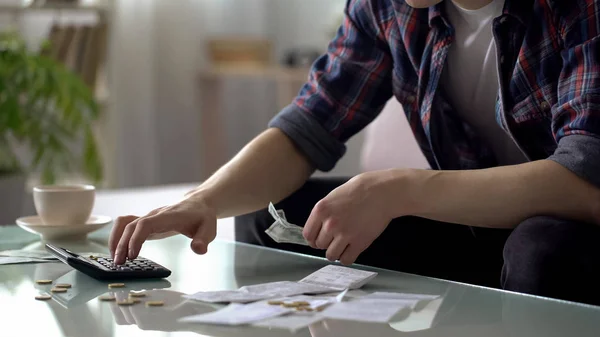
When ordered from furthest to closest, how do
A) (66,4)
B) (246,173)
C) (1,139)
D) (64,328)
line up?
(66,4) → (1,139) → (246,173) → (64,328)

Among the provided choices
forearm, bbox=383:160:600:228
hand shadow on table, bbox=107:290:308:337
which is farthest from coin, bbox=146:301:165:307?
forearm, bbox=383:160:600:228

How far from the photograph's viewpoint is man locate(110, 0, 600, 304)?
3.23ft

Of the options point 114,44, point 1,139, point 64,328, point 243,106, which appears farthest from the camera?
point 243,106

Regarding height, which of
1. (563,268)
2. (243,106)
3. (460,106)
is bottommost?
(243,106)

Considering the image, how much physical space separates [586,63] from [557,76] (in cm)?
8

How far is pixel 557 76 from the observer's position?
113cm

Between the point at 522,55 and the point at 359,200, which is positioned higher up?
the point at 522,55

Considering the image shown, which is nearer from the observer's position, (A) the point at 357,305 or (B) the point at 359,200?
(A) the point at 357,305

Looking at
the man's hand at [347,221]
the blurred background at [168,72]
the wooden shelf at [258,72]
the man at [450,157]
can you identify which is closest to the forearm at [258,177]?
the man at [450,157]

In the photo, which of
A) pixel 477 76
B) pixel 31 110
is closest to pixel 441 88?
pixel 477 76

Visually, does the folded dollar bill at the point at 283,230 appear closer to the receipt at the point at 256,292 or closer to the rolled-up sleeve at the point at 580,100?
the receipt at the point at 256,292

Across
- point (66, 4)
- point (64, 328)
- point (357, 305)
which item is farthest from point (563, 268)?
point (66, 4)

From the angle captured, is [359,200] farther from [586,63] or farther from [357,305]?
[586,63]

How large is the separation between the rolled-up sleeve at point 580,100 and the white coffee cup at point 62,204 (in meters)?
0.67
